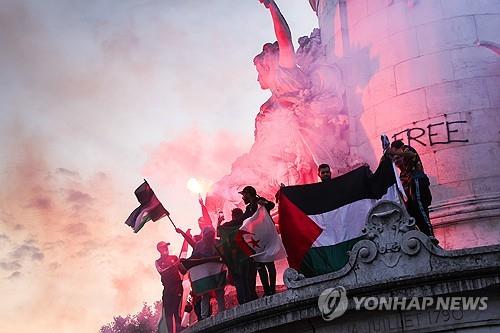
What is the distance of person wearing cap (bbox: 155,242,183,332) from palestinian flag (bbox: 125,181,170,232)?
104cm

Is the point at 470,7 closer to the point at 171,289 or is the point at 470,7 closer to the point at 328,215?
→ the point at 328,215

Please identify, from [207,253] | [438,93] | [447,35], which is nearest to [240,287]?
[207,253]

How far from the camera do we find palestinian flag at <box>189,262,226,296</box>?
15.9 metres

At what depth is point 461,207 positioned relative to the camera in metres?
16.4

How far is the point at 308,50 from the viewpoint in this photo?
2105cm

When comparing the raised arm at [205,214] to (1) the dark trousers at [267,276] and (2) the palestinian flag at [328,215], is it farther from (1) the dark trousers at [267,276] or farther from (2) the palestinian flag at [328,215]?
(2) the palestinian flag at [328,215]

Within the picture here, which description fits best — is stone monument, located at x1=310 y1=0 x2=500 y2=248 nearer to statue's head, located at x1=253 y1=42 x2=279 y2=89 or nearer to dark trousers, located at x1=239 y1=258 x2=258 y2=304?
statue's head, located at x1=253 y1=42 x2=279 y2=89

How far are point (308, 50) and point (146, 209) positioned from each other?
6356 mm

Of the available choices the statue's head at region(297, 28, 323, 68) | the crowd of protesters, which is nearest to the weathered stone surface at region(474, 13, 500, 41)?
the statue's head at region(297, 28, 323, 68)

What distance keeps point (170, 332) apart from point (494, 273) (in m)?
8.53

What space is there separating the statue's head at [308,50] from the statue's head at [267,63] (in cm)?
64

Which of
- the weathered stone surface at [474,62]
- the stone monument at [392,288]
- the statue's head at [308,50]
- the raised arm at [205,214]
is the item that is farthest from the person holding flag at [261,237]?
the statue's head at [308,50]

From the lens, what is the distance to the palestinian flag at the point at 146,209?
18.3 metres

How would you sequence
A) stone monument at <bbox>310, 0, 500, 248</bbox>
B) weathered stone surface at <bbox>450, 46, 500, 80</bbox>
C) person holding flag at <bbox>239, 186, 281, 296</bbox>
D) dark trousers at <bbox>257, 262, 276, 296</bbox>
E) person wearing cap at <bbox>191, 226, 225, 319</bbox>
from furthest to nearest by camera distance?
weathered stone surface at <bbox>450, 46, 500, 80</bbox> < stone monument at <bbox>310, 0, 500, 248</bbox> < person wearing cap at <bbox>191, 226, 225, 319</bbox> < person holding flag at <bbox>239, 186, 281, 296</bbox> < dark trousers at <bbox>257, 262, 276, 296</bbox>
